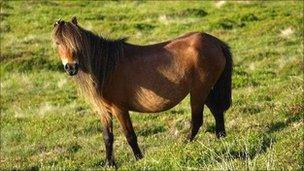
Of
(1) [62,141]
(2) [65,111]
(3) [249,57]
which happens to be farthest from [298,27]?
(1) [62,141]

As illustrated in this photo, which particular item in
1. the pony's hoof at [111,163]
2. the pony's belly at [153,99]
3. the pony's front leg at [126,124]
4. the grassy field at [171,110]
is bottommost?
the grassy field at [171,110]

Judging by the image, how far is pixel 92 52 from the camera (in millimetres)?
10609

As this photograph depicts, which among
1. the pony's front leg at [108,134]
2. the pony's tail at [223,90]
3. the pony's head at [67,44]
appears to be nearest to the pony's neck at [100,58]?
the pony's head at [67,44]

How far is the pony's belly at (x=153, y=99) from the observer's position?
34.9ft

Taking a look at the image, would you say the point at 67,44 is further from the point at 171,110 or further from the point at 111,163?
the point at 171,110

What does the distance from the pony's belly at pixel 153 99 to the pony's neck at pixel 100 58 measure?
647 millimetres

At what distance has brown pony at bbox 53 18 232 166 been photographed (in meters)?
10.5

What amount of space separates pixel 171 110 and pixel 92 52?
634cm

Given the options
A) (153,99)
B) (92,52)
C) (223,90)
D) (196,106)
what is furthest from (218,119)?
(92,52)

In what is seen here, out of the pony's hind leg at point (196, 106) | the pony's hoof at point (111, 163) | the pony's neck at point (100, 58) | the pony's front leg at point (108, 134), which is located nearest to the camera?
the pony's neck at point (100, 58)

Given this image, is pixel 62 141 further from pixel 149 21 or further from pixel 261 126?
pixel 149 21

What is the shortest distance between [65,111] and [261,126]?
804cm

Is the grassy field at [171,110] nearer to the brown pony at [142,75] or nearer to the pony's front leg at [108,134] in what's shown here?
the pony's front leg at [108,134]

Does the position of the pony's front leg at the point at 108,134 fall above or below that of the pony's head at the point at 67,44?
below
